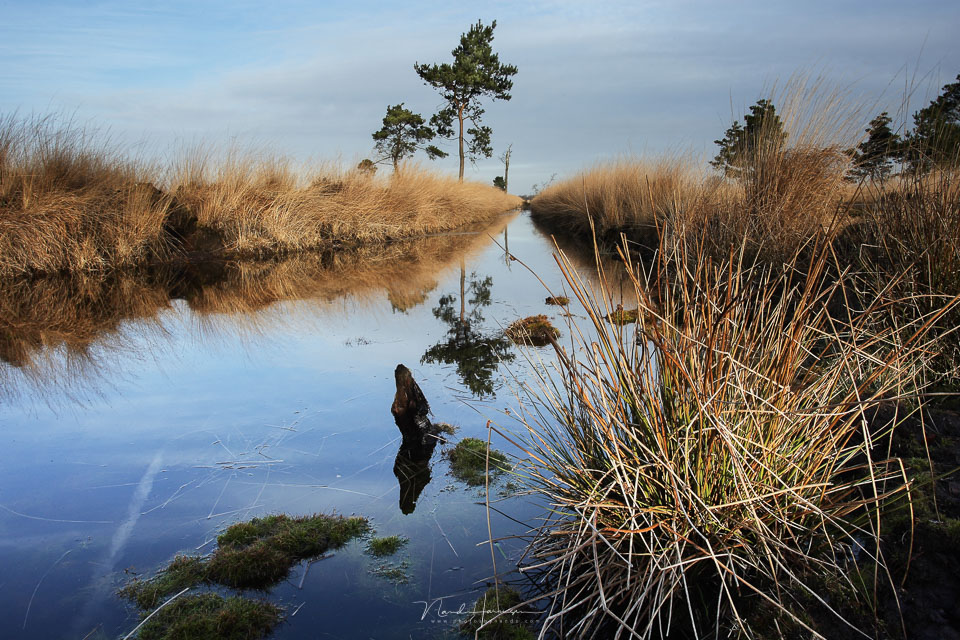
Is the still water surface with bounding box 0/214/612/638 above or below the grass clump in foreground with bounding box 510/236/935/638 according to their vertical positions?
below

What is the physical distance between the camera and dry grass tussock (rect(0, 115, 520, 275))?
28.4 ft

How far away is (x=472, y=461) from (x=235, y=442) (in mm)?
1300

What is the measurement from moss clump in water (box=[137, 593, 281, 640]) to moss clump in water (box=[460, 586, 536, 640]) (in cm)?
60

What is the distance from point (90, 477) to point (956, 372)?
392 centimetres

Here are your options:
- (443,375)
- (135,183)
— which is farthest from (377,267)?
(443,375)

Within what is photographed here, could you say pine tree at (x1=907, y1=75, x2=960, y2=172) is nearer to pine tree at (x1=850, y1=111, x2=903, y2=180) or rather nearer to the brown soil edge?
pine tree at (x1=850, y1=111, x2=903, y2=180)

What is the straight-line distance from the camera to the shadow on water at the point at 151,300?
4836 mm

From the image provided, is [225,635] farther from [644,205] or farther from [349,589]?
[644,205]

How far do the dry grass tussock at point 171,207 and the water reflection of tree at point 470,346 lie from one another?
18.2 ft

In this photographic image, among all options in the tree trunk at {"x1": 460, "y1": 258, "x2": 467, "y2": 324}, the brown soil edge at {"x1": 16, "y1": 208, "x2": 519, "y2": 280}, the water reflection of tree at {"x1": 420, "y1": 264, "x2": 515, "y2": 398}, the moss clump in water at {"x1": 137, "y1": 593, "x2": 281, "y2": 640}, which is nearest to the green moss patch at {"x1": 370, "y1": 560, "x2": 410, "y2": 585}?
the moss clump in water at {"x1": 137, "y1": 593, "x2": 281, "y2": 640}

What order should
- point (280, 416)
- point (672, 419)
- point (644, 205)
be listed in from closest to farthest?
point (672, 419)
point (280, 416)
point (644, 205)

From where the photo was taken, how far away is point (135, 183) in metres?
10.4

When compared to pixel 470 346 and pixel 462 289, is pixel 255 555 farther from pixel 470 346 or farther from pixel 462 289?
pixel 462 289

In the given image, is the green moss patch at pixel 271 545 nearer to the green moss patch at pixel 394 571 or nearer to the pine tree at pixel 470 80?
the green moss patch at pixel 394 571
